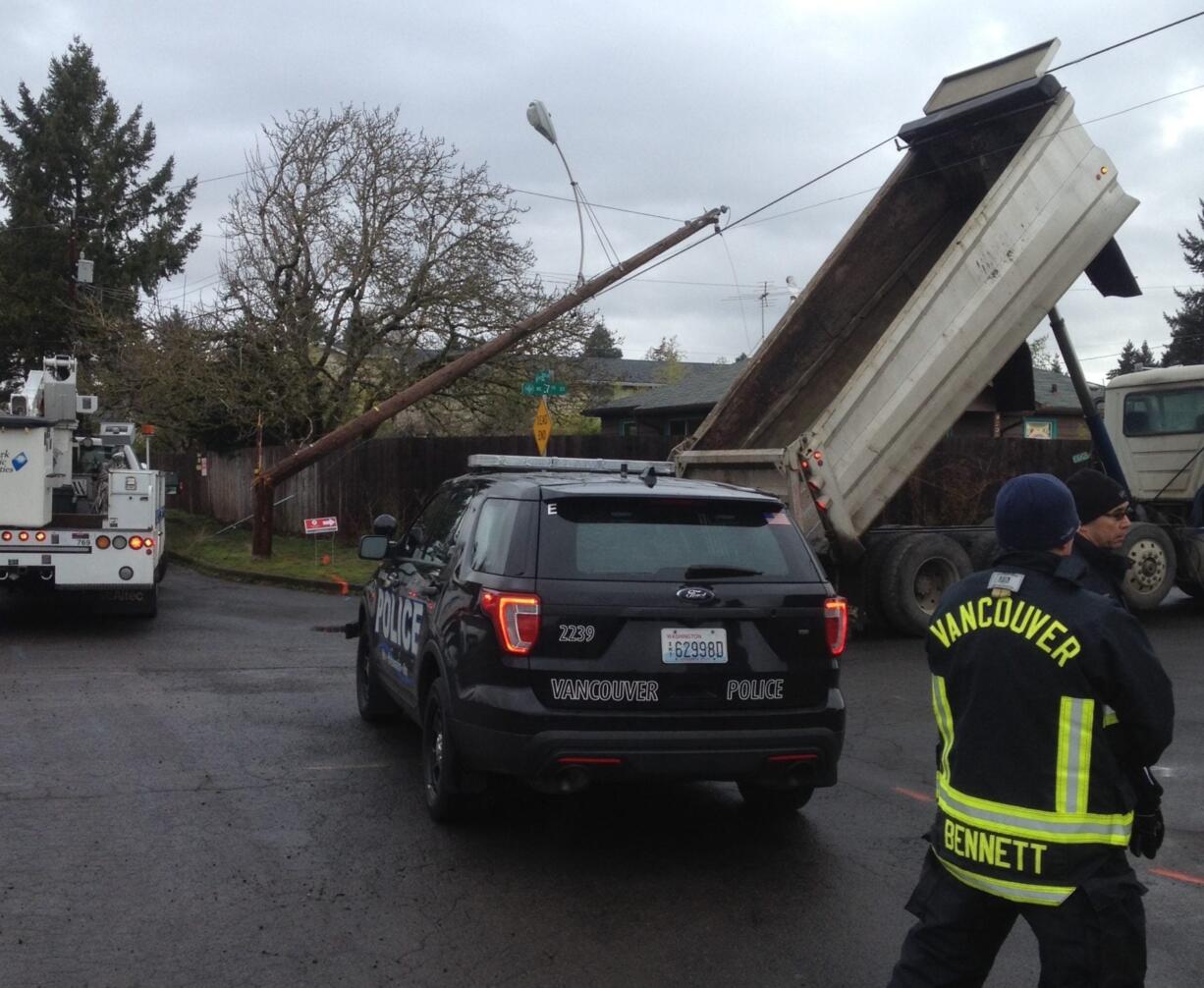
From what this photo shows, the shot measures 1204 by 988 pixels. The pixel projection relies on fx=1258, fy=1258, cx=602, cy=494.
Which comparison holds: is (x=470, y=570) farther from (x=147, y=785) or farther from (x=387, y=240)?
(x=387, y=240)

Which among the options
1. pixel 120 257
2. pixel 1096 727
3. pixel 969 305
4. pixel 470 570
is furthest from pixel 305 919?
pixel 120 257

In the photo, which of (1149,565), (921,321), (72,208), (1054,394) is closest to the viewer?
(921,321)

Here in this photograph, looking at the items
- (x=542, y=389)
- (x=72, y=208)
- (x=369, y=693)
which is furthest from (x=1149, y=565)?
(x=72, y=208)

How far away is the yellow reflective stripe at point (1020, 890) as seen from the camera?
9.78 ft

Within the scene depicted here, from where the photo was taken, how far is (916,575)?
1262cm

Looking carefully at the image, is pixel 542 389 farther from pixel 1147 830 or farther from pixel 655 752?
pixel 1147 830

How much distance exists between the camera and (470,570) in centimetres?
591

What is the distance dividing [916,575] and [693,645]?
7697 mm

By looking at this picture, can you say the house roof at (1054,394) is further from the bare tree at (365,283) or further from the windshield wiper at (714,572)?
the windshield wiper at (714,572)

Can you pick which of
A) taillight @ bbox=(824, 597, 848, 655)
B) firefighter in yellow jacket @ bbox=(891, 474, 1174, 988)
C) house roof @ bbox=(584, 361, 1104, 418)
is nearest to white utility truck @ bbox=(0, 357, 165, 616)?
taillight @ bbox=(824, 597, 848, 655)

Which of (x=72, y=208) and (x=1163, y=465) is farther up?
(x=72, y=208)

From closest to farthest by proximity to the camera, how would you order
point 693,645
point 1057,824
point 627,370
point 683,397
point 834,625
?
1. point 1057,824
2. point 693,645
3. point 834,625
4. point 683,397
5. point 627,370

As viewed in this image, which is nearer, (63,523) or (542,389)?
(63,523)

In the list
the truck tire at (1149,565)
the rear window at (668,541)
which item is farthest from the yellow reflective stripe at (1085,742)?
the truck tire at (1149,565)
